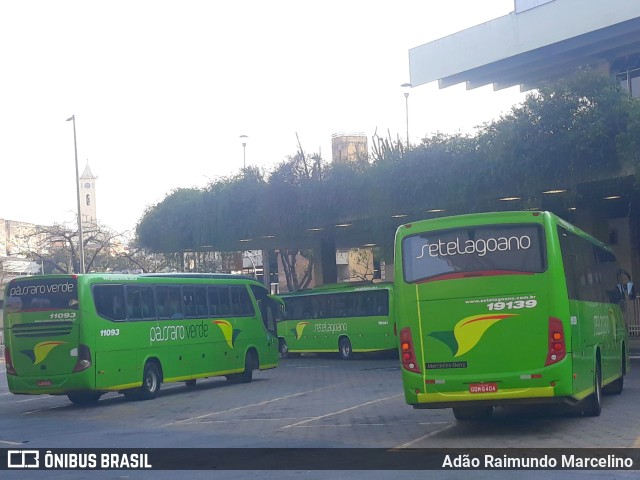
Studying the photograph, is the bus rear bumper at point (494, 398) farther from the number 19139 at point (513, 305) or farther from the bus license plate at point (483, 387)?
the number 19139 at point (513, 305)

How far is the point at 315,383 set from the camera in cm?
2728

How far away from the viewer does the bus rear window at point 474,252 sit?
533 inches

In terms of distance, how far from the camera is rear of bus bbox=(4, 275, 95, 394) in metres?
22.1

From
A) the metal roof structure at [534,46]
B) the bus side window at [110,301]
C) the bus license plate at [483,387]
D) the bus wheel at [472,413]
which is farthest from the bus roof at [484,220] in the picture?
the metal roof structure at [534,46]

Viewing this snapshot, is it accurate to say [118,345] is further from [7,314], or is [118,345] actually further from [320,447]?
[320,447]

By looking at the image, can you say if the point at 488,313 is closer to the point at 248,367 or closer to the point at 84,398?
the point at 84,398

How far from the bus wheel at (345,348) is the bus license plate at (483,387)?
26671 millimetres

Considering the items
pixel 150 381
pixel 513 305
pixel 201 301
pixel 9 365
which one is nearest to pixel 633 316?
pixel 201 301

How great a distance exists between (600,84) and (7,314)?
18.1m

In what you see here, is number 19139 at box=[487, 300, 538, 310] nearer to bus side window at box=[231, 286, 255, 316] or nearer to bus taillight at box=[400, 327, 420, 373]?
bus taillight at box=[400, 327, 420, 373]

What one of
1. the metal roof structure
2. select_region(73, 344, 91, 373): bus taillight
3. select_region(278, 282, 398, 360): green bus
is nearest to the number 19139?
select_region(73, 344, 91, 373): bus taillight

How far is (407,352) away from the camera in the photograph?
1398cm

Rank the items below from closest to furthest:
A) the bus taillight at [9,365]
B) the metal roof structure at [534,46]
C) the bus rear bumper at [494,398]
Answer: the bus rear bumper at [494,398] < the bus taillight at [9,365] < the metal roof structure at [534,46]

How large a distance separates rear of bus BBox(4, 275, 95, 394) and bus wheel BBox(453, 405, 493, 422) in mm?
9740
